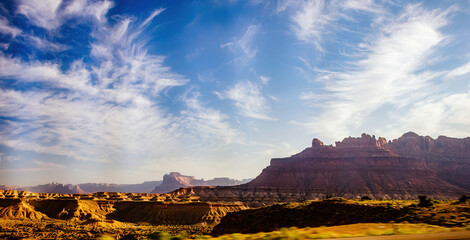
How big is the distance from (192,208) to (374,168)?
372ft

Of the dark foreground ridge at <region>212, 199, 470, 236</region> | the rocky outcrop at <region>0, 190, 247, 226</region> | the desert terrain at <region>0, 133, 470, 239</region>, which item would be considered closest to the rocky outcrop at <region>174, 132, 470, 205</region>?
the desert terrain at <region>0, 133, 470, 239</region>

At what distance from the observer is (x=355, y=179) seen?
163m

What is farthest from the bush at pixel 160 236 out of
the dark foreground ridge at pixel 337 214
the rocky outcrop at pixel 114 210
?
the rocky outcrop at pixel 114 210

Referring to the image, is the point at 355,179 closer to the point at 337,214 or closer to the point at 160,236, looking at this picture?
the point at 337,214

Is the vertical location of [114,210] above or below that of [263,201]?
below

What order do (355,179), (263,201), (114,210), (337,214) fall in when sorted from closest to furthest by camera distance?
(337,214) < (114,210) < (263,201) < (355,179)

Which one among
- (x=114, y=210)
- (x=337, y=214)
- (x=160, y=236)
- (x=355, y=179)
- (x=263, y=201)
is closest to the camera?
(x=160, y=236)

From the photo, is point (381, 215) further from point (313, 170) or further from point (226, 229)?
point (313, 170)

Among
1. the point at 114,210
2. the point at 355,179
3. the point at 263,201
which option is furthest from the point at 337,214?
the point at 355,179

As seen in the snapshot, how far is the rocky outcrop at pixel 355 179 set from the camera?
479 feet

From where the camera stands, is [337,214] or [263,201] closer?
[337,214]

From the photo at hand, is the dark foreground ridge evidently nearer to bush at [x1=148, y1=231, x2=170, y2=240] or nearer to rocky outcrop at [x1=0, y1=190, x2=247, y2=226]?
bush at [x1=148, y1=231, x2=170, y2=240]

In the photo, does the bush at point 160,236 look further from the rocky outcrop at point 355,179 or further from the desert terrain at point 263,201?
the rocky outcrop at point 355,179

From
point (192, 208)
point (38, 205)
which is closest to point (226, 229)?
point (192, 208)
